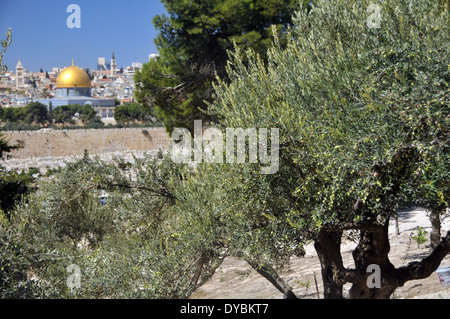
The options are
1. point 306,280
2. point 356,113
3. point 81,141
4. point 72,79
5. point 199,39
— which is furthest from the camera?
point 72,79

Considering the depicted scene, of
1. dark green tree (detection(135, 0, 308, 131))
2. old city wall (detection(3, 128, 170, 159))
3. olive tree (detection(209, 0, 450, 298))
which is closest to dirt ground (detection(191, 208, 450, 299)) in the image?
olive tree (detection(209, 0, 450, 298))

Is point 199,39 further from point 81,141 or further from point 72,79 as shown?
point 72,79

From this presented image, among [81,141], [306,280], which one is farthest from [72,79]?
[306,280]

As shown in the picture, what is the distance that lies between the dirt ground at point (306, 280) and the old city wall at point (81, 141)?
33.8 m

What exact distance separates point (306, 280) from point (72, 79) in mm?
69691

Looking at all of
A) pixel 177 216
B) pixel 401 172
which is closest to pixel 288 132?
pixel 401 172

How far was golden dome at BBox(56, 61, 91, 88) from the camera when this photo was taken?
72312mm

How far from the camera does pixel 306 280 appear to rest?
8.59m

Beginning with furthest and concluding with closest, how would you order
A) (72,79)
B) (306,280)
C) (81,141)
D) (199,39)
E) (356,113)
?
1. (72,79)
2. (81,141)
3. (199,39)
4. (306,280)
5. (356,113)

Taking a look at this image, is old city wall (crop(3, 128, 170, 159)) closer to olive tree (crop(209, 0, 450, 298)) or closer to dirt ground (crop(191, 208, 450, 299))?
dirt ground (crop(191, 208, 450, 299))

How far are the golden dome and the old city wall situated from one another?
2839 cm

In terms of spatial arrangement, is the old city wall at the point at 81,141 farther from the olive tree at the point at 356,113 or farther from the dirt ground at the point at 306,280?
the olive tree at the point at 356,113

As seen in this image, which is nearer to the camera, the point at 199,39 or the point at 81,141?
the point at 199,39

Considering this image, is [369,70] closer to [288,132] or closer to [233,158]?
[288,132]
